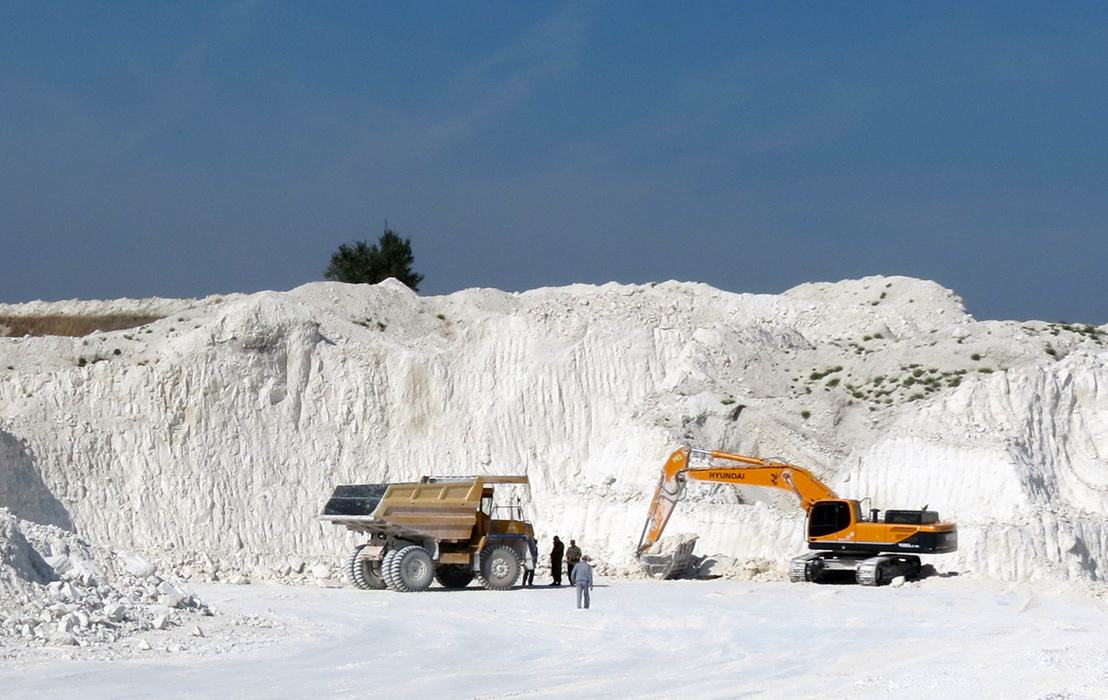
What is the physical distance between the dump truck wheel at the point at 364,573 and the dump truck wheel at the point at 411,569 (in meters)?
0.92

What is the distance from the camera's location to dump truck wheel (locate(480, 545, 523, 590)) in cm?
2567

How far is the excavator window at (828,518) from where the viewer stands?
89.6 feet

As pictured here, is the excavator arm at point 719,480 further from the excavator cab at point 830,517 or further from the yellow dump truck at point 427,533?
the yellow dump truck at point 427,533

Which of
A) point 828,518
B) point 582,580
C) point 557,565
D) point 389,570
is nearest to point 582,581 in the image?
point 582,580

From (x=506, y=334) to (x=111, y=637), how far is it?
23288 millimetres

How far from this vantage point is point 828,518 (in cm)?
2748

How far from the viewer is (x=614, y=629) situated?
64.3 ft

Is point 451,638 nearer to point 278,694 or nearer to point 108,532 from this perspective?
point 278,694

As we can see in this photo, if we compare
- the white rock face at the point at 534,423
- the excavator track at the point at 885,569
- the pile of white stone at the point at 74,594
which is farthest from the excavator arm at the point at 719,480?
the pile of white stone at the point at 74,594

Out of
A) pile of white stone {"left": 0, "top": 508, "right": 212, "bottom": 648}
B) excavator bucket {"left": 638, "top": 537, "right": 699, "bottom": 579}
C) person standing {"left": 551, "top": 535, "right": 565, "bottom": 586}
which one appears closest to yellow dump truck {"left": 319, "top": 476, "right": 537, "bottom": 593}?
person standing {"left": 551, "top": 535, "right": 565, "bottom": 586}

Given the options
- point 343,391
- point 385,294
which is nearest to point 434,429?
point 343,391

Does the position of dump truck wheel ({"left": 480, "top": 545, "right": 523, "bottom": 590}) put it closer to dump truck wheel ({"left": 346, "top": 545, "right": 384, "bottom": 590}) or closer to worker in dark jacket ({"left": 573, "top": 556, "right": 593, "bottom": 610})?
dump truck wheel ({"left": 346, "top": 545, "right": 384, "bottom": 590})

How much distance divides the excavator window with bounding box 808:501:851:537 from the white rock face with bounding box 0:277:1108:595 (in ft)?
9.01

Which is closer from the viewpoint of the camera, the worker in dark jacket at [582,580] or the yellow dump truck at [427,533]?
the worker in dark jacket at [582,580]
